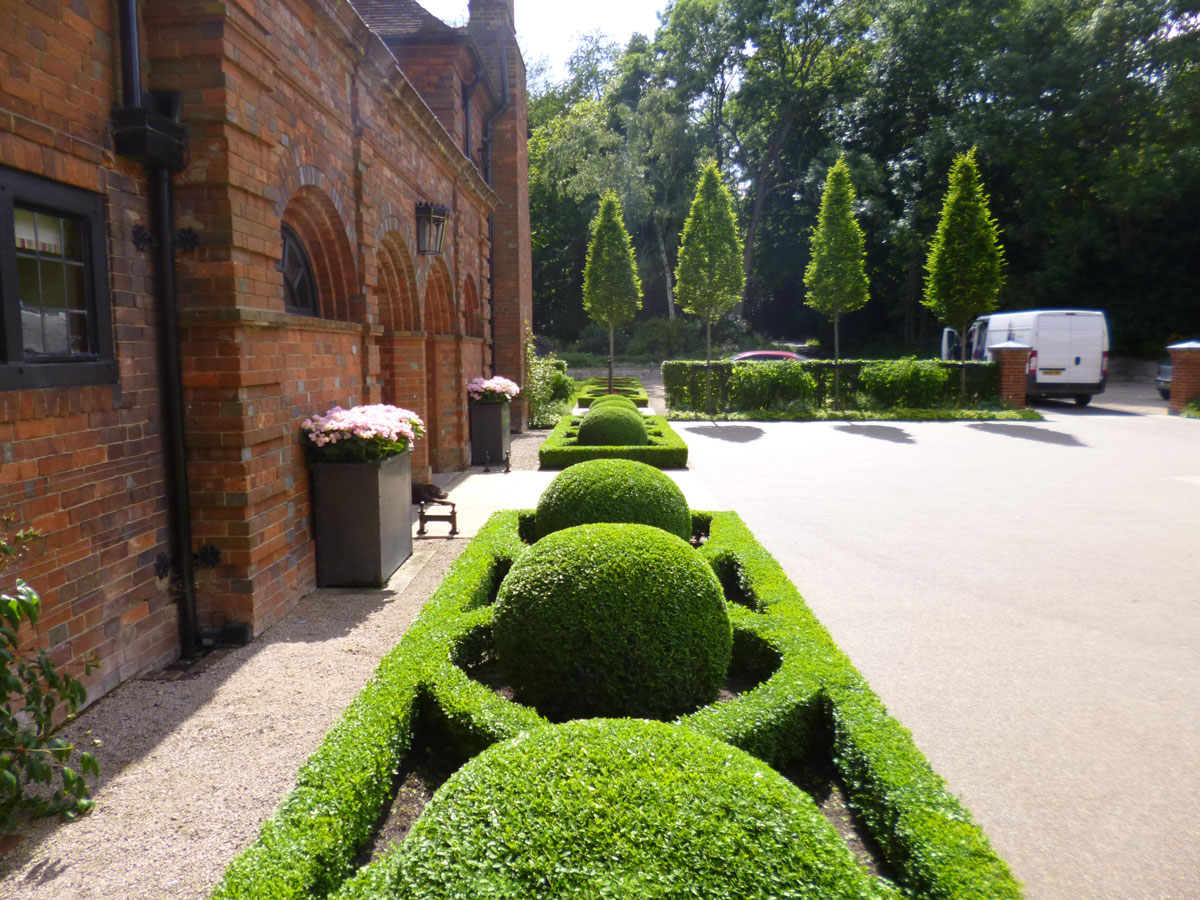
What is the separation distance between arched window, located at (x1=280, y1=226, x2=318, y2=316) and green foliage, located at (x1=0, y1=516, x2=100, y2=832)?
3308 millimetres

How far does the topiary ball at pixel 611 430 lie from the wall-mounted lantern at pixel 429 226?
430cm

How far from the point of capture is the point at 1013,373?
2080cm

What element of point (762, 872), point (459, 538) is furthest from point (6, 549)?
point (459, 538)

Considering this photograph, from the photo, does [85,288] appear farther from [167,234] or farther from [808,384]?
[808,384]

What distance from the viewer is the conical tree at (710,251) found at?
22016 millimetres

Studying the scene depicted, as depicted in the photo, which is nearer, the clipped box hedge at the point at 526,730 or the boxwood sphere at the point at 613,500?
the clipped box hedge at the point at 526,730

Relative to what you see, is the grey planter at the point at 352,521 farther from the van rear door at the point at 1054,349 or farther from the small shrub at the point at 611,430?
the van rear door at the point at 1054,349

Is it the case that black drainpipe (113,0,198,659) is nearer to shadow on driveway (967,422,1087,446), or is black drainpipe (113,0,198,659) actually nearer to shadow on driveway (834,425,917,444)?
shadow on driveway (834,425,917,444)

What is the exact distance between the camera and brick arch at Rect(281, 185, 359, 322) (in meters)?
6.20

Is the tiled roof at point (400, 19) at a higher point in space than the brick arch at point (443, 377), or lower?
higher

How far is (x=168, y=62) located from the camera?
4.55 m

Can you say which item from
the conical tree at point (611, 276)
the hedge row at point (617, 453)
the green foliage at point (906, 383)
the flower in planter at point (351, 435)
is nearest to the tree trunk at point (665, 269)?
the conical tree at point (611, 276)

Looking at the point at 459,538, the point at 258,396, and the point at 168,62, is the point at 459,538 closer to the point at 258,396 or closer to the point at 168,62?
the point at 258,396

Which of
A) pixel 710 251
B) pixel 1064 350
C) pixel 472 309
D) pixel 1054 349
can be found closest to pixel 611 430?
pixel 472 309
